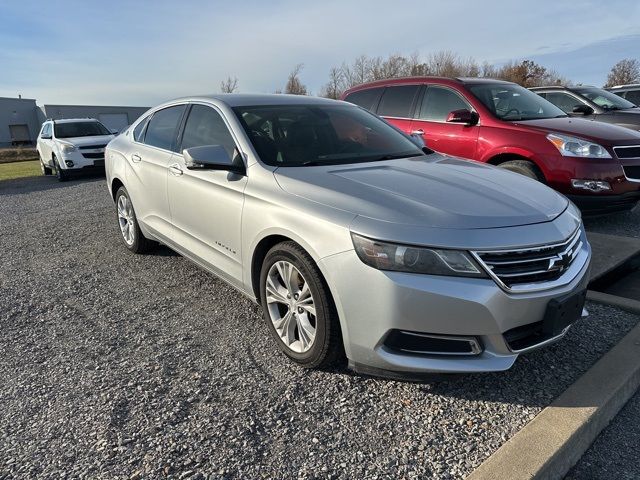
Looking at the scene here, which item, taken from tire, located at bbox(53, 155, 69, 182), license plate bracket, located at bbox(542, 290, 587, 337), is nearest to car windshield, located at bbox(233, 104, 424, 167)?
license plate bracket, located at bbox(542, 290, 587, 337)

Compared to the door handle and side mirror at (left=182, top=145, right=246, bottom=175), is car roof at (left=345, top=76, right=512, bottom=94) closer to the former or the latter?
the door handle

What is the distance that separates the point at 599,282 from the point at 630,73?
197ft

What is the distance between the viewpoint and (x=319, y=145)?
11.9 ft

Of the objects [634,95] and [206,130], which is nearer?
[206,130]

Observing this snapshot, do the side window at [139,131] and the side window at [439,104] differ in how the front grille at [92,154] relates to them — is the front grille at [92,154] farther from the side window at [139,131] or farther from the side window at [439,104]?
the side window at [439,104]

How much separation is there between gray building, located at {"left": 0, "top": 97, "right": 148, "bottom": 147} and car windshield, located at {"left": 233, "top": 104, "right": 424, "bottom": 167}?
188 ft

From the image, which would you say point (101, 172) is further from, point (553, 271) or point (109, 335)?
point (553, 271)

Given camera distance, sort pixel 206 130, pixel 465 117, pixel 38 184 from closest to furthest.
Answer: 1. pixel 206 130
2. pixel 465 117
3. pixel 38 184

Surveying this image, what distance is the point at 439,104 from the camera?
6.82 m

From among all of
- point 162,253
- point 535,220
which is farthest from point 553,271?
point 162,253

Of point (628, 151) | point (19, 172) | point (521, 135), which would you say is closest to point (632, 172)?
point (628, 151)

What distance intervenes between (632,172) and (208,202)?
479cm

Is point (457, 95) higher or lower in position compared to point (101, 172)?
higher

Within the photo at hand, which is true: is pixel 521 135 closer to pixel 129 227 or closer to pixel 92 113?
pixel 129 227
